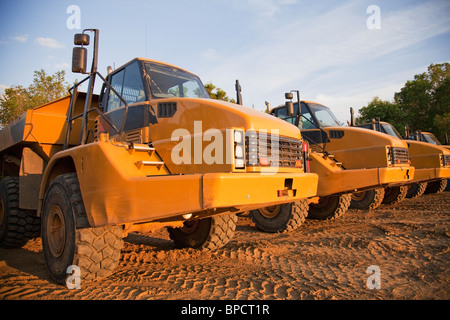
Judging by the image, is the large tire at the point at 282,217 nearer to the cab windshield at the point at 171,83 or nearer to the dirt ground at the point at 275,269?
the dirt ground at the point at 275,269

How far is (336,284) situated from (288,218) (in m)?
2.53

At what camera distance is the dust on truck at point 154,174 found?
2.64 metres

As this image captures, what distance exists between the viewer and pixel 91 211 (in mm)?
2908

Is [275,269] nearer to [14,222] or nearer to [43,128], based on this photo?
[14,222]

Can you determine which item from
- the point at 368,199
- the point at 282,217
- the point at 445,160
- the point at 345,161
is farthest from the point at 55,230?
the point at 445,160

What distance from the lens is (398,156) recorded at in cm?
702

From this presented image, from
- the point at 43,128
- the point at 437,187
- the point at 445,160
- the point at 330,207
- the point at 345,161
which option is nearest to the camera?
the point at 43,128

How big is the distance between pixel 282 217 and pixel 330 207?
1.79m

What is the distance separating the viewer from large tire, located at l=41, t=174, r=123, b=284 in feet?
9.59

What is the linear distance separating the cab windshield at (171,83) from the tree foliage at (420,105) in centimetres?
2772

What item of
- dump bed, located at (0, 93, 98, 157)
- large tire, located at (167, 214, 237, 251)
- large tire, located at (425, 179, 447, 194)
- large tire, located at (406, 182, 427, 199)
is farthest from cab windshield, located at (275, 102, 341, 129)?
large tire, located at (425, 179, 447, 194)

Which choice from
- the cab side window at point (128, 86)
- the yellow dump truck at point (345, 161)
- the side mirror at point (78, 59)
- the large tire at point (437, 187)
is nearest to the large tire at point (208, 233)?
the yellow dump truck at point (345, 161)
